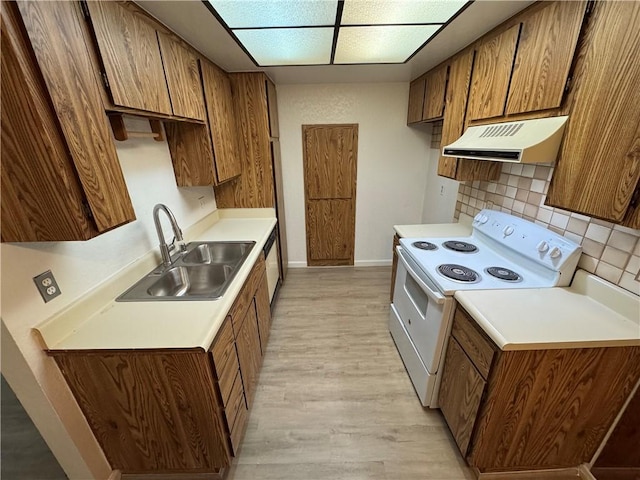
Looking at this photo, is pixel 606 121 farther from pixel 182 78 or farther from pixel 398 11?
pixel 182 78

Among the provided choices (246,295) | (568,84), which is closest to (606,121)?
(568,84)

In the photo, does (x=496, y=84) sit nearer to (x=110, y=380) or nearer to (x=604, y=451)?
(x=604, y=451)

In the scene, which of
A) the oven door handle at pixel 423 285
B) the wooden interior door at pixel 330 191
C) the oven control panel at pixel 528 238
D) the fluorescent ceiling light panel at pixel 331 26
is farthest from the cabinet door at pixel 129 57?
the oven control panel at pixel 528 238

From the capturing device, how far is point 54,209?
2.96 ft

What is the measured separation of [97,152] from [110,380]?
954mm

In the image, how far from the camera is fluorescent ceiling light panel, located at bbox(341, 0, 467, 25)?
1275 millimetres

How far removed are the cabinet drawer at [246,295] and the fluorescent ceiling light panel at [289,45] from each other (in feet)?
4.88

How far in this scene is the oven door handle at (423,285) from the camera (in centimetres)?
144

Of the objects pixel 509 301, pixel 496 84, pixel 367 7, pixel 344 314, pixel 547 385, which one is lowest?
pixel 344 314

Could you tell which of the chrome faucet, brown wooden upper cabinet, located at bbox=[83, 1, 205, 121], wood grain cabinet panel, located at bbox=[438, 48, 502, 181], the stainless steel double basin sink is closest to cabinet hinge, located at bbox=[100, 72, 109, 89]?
brown wooden upper cabinet, located at bbox=[83, 1, 205, 121]

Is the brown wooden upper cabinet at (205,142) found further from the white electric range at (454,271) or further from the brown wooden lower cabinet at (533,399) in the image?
the brown wooden lower cabinet at (533,399)

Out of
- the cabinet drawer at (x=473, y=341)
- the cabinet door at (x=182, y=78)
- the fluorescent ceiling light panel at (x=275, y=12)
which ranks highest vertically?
the fluorescent ceiling light panel at (x=275, y=12)

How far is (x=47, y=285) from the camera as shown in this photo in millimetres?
1067

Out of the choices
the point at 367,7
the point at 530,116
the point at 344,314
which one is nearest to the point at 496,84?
the point at 530,116
